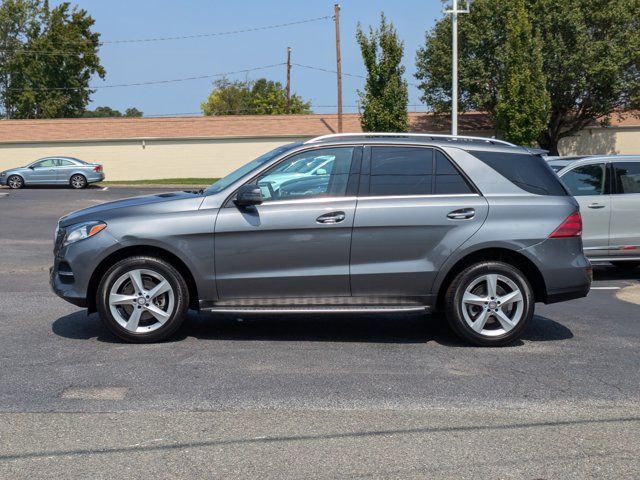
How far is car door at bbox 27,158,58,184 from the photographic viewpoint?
3666 cm

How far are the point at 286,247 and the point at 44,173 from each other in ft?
105

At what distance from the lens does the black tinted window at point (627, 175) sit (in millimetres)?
11633

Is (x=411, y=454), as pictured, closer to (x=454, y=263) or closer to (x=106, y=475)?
(x=106, y=475)

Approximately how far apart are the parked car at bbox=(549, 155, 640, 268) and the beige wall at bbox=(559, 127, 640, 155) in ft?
112

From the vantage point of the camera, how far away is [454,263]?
718 cm

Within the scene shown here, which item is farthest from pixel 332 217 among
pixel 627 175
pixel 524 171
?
Result: pixel 627 175

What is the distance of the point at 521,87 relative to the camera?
3356 centimetres

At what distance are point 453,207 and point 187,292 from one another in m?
2.43

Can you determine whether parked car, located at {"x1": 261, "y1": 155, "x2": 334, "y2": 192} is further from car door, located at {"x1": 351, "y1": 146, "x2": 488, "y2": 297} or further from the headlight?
the headlight

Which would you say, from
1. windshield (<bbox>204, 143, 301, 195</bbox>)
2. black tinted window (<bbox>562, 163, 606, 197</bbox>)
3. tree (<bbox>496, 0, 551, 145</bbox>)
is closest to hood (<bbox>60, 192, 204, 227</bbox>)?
windshield (<bbox>204, 143, 301, 195</bbox>)

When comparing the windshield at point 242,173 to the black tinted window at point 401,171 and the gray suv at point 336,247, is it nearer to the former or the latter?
the gray suv at point 336,247

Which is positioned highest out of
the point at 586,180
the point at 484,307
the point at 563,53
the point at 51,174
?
the point at 563,53

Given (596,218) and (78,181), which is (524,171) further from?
(78,181)

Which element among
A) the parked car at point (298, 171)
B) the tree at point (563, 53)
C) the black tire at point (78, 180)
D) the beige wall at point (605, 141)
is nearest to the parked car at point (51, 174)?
the black tire at point (78, 180)
